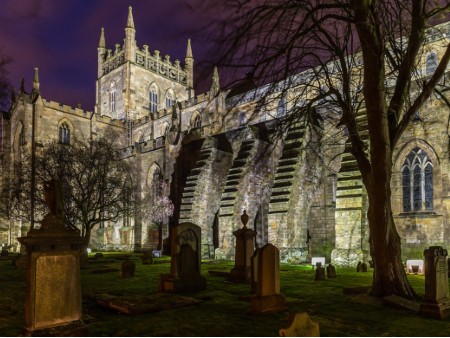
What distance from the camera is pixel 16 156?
3962 cm

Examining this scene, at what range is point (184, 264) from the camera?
10.4m

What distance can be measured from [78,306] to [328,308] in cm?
481

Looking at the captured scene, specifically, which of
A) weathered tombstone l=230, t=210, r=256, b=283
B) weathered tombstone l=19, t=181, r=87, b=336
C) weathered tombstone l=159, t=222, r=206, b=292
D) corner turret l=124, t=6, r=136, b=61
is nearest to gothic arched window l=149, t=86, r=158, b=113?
corner turret l=124, t=6, r=136, b=61

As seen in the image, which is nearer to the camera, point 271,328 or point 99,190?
point 271,328

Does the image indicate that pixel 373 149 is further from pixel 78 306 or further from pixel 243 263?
pixel 78 306

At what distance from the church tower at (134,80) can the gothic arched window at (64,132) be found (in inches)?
304

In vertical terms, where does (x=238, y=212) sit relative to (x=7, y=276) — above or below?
above

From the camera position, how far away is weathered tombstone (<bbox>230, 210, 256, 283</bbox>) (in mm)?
12312

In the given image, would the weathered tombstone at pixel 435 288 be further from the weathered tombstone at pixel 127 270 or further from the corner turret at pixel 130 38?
the corner turret at pixel 130 38

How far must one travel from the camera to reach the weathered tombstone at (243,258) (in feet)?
40.4

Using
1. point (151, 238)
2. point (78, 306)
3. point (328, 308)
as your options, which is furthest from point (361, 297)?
point (151, 238)

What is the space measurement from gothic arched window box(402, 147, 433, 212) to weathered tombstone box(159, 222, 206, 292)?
11516mm

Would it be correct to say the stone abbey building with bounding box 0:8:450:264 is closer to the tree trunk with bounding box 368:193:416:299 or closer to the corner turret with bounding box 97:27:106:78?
the tree trunk with bounding box 368:193:416:299

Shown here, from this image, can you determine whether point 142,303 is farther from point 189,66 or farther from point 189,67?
point 189,66
